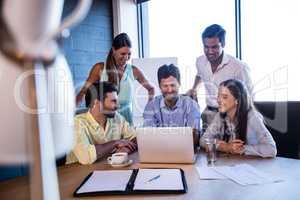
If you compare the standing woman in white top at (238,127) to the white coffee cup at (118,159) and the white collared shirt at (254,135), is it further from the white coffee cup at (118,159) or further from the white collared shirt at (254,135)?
the white coffee cup at (118,159)

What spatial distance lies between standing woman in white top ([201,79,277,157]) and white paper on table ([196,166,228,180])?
1.20 ft

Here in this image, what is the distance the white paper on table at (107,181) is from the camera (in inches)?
45.9

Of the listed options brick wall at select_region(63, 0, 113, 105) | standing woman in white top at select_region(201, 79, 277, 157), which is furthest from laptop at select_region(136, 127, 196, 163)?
brick wall at select_region(63, 0, 113, 105)

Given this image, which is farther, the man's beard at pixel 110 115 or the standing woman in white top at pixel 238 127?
the man's beard at pixel 110 115

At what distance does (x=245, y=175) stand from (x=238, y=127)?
1.80 feet

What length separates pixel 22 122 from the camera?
48cm

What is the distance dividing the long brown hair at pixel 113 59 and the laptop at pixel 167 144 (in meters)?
1.10

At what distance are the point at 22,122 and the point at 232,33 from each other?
10.7 feet

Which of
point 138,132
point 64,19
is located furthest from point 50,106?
point 138,132

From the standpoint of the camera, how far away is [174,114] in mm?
2350

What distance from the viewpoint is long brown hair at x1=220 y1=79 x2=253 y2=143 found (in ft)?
5.91

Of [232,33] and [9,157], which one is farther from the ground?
[232,33]

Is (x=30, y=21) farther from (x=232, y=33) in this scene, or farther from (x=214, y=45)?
(x=232, y=33)

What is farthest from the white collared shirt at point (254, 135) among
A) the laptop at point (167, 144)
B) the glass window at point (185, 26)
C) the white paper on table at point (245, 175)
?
the glass window at point (185, 26)
